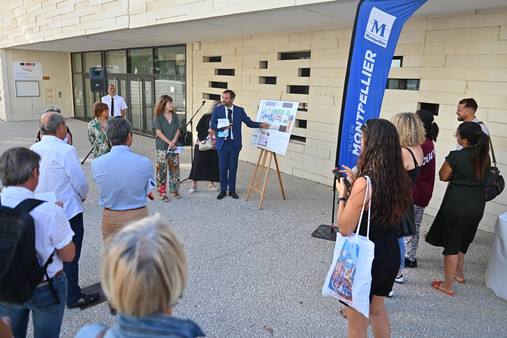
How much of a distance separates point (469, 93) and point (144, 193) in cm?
441

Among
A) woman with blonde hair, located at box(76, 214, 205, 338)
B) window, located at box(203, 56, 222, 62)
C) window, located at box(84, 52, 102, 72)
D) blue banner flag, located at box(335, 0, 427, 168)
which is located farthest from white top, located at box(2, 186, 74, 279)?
window, located at box(84, 52, 102, 72)

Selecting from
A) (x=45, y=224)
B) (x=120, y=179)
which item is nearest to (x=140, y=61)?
(x=120, y=179)

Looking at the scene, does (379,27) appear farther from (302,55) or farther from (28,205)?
(302,55)

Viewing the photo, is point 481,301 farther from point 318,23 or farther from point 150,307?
point 318,23

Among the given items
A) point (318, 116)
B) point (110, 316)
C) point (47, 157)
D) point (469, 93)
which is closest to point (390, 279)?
point (110, 316)

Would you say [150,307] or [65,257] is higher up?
[150,307]

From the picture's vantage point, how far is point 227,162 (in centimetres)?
592

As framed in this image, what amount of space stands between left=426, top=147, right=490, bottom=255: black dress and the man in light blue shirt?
8.51 feet

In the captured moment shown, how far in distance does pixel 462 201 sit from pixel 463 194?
2.5 inches

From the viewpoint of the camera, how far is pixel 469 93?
4844mm

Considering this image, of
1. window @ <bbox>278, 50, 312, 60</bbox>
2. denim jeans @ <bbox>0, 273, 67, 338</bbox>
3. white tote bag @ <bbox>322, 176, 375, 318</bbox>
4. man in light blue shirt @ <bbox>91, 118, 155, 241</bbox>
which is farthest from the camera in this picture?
window @ <bbox>278, 50, 312, 60</bbox>

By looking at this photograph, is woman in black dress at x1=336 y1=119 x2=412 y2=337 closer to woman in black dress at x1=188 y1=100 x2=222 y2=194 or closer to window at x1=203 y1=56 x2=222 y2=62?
woman in black dress at x1=188 y1=100 x2=222 y2=194

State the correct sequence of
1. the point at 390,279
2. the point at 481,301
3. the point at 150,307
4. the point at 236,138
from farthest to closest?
the point at 236,138 → the point at 481,301 → the point at 390,279 → the point at 150,307

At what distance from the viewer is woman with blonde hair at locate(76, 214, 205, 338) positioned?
1031 mm
